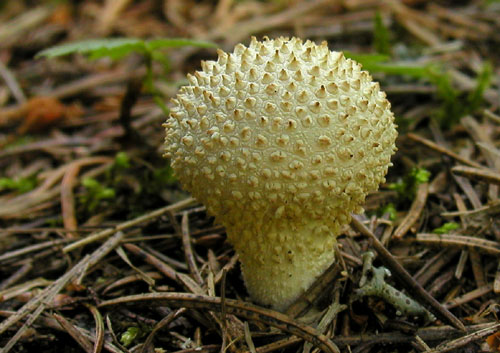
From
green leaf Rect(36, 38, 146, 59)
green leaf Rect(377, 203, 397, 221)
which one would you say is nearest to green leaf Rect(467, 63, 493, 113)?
green leaf Rect(377, 203, 397, 221)

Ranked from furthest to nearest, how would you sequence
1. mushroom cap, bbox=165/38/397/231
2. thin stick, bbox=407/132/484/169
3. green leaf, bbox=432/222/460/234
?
thin stick, bbox=407/132/484/169 < green leaf, bbox=432/222/460/234 < mushroom cap, bbox=165/38/397/231

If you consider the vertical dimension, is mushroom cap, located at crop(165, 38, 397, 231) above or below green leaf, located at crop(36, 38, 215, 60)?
below

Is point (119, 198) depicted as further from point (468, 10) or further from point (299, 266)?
point (468, 10)

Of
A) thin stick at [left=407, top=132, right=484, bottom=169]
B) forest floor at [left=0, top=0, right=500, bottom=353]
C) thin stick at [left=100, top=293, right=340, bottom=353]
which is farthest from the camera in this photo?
thin stick at [left=407, top=132, right=484, bottom=169]

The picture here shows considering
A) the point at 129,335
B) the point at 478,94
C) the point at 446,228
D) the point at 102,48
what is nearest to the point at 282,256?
the point at 129,335

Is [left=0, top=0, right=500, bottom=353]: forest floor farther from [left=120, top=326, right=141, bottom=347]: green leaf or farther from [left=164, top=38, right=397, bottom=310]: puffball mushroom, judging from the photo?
[left=164, top=38, right=397, bottom=310]: puffball mushroom

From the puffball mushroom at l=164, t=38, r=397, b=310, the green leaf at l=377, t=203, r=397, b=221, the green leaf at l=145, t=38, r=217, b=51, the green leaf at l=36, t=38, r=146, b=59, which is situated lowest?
the green leaf at l=377, t=203, r=397, b=221

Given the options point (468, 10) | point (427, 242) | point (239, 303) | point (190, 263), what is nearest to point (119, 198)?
point (190, 263)

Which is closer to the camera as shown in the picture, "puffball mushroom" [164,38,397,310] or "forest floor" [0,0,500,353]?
"puffball mushroom" [164,38,397,310]

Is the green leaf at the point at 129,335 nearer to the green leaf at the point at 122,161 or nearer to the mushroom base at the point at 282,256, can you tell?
the mushroom base at the point at 282,256
